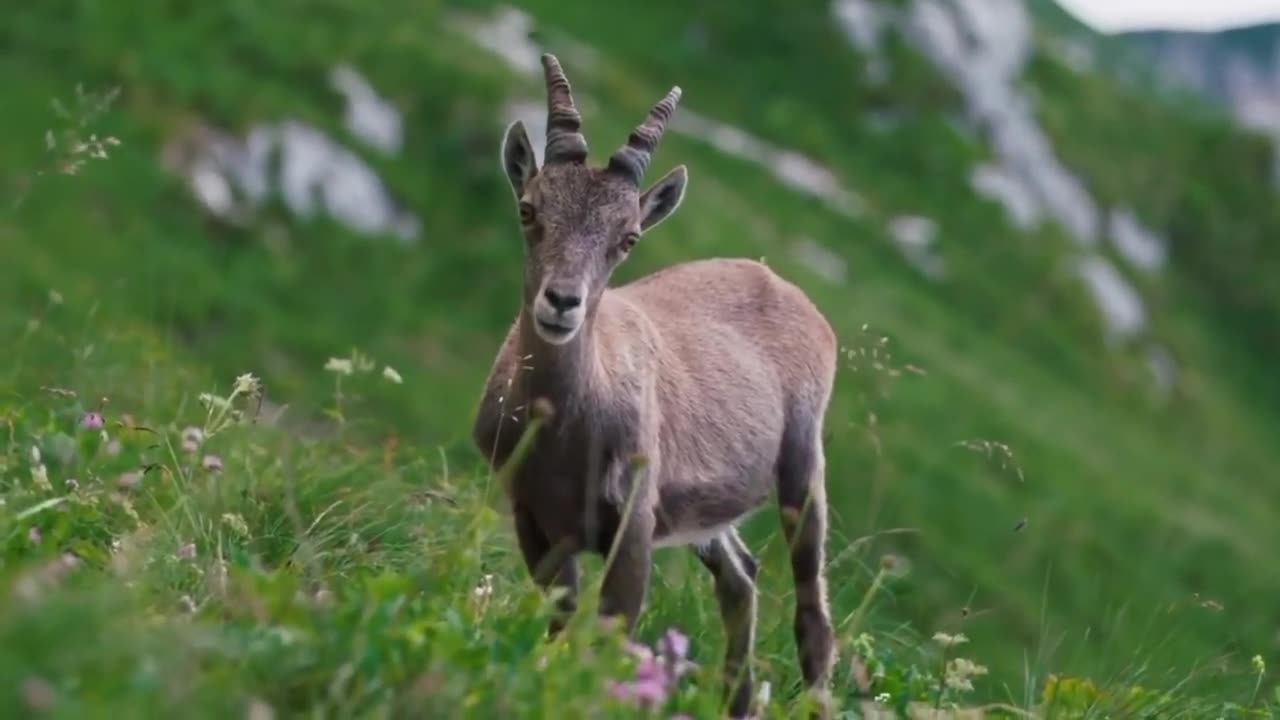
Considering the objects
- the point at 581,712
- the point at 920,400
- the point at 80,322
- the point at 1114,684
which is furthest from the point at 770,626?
the point at 920,400

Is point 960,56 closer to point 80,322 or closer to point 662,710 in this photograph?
point 80,322

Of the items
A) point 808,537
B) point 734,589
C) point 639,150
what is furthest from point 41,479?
point 808,537

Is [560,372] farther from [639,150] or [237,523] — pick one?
[237,523]

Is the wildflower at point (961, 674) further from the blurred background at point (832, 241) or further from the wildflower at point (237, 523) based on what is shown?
the wildflower at point (237, 523)

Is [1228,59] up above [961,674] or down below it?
below

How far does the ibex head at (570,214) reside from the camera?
6.83m

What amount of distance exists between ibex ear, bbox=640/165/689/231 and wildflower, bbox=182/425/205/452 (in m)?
2.33

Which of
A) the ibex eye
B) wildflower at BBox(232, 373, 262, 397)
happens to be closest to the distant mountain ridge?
the ibex eye

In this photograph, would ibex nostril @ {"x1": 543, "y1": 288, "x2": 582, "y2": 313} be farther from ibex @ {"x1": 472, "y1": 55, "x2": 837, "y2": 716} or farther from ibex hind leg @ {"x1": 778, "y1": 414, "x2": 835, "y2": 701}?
ibex hind leg @ {"x1": 778, "y1": 414, "x2": 835, "y2": 701}

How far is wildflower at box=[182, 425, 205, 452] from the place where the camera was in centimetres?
597

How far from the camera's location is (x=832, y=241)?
39.0 m

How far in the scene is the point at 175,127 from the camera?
24.7 metres

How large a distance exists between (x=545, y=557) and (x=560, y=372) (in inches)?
30.2

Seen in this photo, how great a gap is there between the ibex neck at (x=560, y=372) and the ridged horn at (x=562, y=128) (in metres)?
0.73
